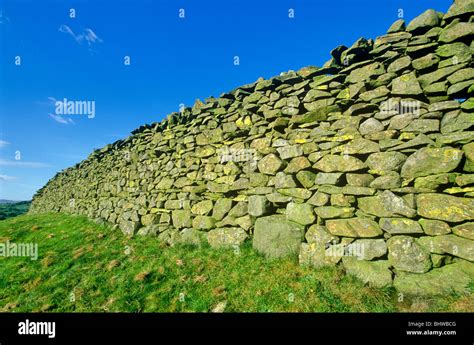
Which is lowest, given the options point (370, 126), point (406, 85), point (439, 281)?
point (439, 281)

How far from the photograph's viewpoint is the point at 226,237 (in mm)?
7547

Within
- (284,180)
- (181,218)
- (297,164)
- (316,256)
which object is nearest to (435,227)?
(316,256)

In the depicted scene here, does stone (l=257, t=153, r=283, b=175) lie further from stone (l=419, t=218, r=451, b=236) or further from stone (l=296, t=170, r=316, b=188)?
stone (l=419, t=218, r=451, b=236)

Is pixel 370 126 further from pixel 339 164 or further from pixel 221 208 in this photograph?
pixel 221 208

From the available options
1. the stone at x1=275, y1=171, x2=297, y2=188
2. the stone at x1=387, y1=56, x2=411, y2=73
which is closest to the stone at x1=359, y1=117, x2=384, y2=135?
the stone at x1=387, y1=56, x2=411, y2=73

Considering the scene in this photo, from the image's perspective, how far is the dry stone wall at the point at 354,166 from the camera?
502 cm

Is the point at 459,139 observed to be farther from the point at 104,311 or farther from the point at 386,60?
the point at 104,311

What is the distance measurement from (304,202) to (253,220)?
1.73 m

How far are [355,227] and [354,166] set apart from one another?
161cm

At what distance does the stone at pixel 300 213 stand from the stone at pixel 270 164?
4.20 ft

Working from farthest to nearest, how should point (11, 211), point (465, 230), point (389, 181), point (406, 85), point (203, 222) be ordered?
point (11, 211)
point (203, 222)
point (406, 85)
point (389, 181)
point (465, 230)

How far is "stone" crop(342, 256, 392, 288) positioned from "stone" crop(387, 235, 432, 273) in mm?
221
